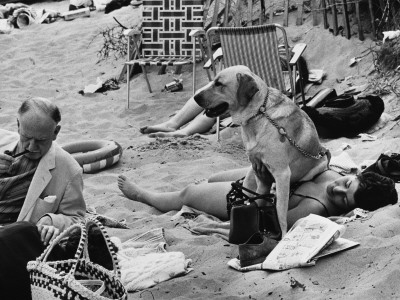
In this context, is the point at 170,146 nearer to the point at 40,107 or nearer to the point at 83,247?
the point at 40,107

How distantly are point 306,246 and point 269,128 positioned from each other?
898 mm

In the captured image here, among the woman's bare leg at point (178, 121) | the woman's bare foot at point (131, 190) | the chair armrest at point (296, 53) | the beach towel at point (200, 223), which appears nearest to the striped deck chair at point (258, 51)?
the chair armrest at point (296, 53)

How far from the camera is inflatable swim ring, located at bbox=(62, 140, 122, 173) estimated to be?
7.01 metres

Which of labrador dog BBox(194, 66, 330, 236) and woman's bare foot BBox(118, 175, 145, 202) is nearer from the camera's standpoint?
labrador dog BBox(194, 66, 330, 236)

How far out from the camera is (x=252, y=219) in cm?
427

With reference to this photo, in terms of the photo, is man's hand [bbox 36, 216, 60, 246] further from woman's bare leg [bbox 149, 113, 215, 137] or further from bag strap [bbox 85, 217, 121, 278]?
woman's bare leg [bbox 149, 113, 215, 137]

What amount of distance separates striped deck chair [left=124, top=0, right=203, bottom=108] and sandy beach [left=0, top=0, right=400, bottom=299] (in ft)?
1.42

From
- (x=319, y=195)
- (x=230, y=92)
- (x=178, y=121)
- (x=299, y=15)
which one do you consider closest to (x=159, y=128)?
(x=178, y=121)

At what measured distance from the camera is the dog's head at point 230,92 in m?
4.65

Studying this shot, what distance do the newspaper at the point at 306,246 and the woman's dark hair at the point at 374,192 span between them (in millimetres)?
447

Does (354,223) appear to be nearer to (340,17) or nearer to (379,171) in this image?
(379,171)

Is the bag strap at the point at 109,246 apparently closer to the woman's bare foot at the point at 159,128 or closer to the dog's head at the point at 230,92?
the dog's head at the point at 230,92

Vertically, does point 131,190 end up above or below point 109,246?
below

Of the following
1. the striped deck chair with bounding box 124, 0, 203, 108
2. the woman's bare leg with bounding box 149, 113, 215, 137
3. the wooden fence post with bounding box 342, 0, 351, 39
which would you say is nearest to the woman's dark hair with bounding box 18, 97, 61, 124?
the woman's bare leg with bounding box 149, 113, 215, 137
